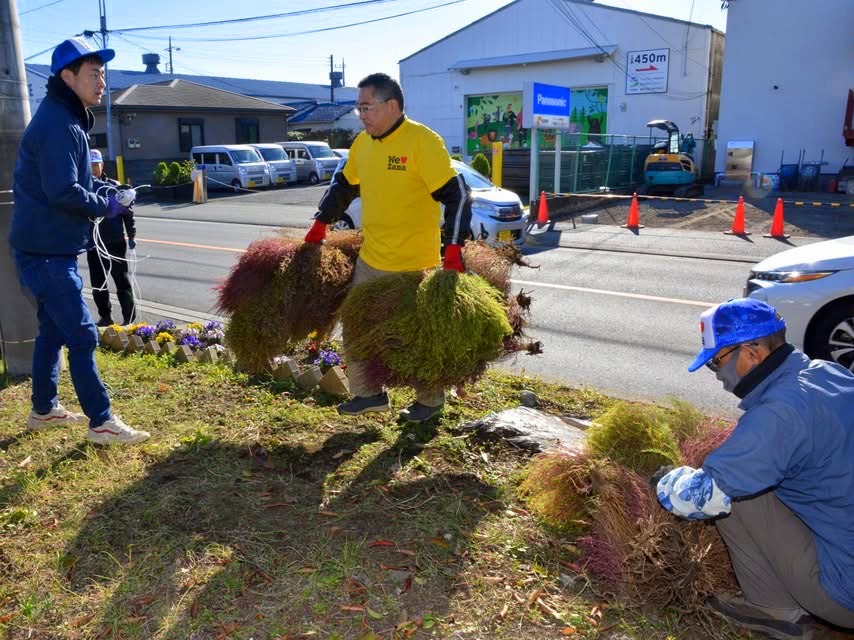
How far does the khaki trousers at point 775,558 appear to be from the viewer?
2.47m

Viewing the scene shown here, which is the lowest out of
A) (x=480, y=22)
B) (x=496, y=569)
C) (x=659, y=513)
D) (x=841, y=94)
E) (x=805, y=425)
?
(x=496, y=569)

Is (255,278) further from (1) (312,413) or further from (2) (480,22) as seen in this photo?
(2) (480,22)

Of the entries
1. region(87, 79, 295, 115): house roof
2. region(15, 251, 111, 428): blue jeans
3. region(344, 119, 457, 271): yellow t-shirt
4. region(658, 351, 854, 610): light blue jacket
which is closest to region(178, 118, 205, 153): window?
region(87, 79, 295, 115): house roof

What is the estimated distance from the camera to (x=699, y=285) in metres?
9.73

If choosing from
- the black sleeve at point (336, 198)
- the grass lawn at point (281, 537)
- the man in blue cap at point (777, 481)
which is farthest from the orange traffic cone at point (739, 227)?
the man in blue cap at point (777, 481)

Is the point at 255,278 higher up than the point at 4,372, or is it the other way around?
the point at 255,278

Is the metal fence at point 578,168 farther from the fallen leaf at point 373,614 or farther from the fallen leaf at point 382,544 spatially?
the fallen leaf at point 373,614

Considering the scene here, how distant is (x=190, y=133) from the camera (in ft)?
129

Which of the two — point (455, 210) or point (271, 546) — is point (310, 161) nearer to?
point (455, 210)

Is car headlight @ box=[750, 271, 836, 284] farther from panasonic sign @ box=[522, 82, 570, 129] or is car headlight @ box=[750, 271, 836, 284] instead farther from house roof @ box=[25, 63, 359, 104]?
house roof @ box=[25, 63, 359, 104]

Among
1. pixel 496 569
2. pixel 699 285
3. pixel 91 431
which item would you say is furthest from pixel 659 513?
pixel 699 285

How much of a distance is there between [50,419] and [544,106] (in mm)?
14847

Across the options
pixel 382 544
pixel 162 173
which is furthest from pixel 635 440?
pixel 162 173

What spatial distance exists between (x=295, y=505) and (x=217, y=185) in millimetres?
29423
